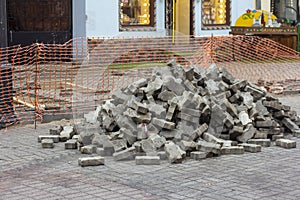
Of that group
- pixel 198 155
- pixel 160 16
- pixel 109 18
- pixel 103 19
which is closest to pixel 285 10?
pixel 160 16

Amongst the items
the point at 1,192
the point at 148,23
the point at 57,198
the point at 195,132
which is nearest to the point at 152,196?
the point at 57,198

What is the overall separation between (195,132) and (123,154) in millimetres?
1089

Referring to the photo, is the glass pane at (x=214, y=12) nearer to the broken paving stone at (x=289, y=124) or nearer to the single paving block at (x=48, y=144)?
the broken paving stone at (x=289, y=124)

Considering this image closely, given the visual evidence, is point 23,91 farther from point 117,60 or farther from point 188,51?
point 188,51

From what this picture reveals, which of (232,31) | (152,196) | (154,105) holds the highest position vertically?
(232,31)

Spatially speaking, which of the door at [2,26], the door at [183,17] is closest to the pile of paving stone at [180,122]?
the door at [2,26]

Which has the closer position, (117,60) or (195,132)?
(195,132)

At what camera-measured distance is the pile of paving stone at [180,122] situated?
895 centimetres

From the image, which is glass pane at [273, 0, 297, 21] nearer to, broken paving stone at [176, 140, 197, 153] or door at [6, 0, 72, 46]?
door at [6, 0, 72, 46]

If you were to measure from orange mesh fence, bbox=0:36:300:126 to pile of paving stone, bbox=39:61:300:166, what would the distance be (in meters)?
1.78

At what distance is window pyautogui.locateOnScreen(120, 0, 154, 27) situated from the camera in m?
24.1

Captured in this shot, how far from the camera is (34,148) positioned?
9711 millimetres

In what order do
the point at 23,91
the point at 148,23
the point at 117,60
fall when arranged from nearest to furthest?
the point at 23,91
the point at 117,60
the point at 148,23

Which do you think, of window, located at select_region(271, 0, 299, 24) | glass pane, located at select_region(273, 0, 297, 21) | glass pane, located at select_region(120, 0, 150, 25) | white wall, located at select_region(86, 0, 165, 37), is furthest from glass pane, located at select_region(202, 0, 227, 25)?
glass pane, located at select_region(273, 0, 297, 21)
